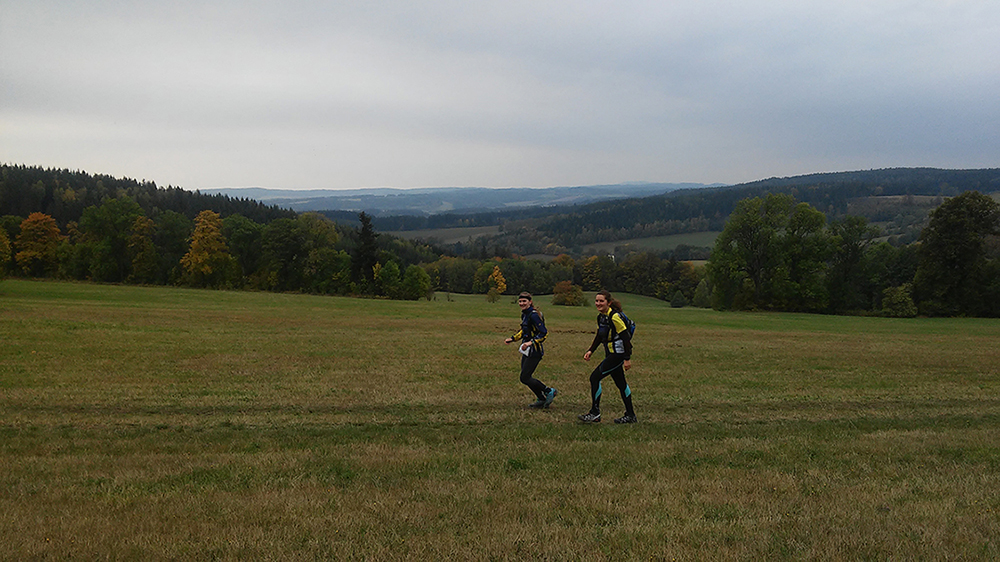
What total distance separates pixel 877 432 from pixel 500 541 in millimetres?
9019

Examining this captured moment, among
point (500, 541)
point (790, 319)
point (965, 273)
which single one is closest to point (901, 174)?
point (965, 273)

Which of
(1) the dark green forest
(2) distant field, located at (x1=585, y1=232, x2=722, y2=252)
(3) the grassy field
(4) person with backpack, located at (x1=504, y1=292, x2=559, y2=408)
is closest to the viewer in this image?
(3) the grassy field

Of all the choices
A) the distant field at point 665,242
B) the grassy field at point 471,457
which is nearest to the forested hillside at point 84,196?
the distant field at point 665,242

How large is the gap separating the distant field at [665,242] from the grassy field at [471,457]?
127m

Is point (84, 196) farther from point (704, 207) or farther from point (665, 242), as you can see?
point (704, 207)

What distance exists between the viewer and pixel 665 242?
154375mm

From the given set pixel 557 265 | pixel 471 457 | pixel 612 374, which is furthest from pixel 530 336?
pixel 557 265

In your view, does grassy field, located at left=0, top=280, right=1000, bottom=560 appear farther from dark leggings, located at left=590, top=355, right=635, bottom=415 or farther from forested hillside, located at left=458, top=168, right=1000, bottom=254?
forested hillside, located at left=458, top=168, right=1000, bottom=254

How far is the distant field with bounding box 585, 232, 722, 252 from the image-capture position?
146 metres

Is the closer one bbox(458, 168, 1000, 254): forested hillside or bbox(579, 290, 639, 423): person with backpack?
bbox(579, 290, 639, 423): person with backpack

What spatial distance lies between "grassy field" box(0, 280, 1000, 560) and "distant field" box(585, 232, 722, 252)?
126619 millimetres

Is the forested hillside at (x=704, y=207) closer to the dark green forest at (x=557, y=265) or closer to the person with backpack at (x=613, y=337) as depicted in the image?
the dark green forest at (x=557, y=265)

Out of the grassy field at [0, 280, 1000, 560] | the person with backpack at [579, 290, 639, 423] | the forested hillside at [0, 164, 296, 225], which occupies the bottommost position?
the grassy field at [0, 280, 1000, 560]

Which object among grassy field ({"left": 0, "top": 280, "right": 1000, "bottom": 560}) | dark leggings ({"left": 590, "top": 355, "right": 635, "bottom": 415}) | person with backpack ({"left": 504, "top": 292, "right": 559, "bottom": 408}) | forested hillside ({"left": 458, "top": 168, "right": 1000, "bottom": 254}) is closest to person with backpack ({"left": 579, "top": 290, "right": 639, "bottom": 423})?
dark leggings ({"left": 590, "top": 355, "right": 635, "bottom": 415})
